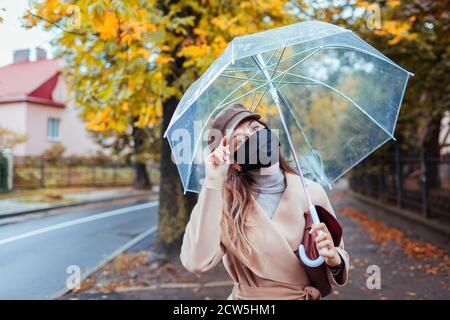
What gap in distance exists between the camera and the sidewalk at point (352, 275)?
566cm

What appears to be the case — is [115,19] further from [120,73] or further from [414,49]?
[414,49]

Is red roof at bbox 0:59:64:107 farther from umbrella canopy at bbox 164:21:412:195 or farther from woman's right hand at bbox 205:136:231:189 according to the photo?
woman's right hand at bbox 205:136:231:189

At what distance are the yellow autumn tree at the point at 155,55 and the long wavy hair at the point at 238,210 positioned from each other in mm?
3020

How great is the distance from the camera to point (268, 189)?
6.79 ft

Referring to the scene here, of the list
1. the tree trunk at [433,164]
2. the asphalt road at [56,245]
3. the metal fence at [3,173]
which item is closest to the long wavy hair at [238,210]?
the asphalt road at [56,245]

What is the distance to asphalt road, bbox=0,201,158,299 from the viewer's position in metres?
3.91

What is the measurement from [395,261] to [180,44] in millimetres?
5072

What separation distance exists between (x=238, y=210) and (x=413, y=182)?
1005cm

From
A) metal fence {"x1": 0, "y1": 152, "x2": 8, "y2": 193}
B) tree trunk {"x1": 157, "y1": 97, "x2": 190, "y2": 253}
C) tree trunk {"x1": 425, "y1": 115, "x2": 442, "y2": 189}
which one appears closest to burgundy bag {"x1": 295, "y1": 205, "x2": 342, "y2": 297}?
metal fence {"x1": 0, "y1": 152, "x2": 8, "y2": 193}

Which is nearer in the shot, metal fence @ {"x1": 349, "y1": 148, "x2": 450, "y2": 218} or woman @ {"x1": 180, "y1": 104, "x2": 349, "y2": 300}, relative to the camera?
Answer: woman @ {"x1": 180, "y1": 104, "x2": 349, "y2": 300}

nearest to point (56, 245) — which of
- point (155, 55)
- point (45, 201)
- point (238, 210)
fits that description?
point (45, 201)

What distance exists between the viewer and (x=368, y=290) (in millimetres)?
5781

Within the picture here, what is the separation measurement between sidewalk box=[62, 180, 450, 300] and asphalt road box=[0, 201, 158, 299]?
451 mm

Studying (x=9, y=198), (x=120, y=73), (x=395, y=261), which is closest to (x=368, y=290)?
(x=395, y=261)
